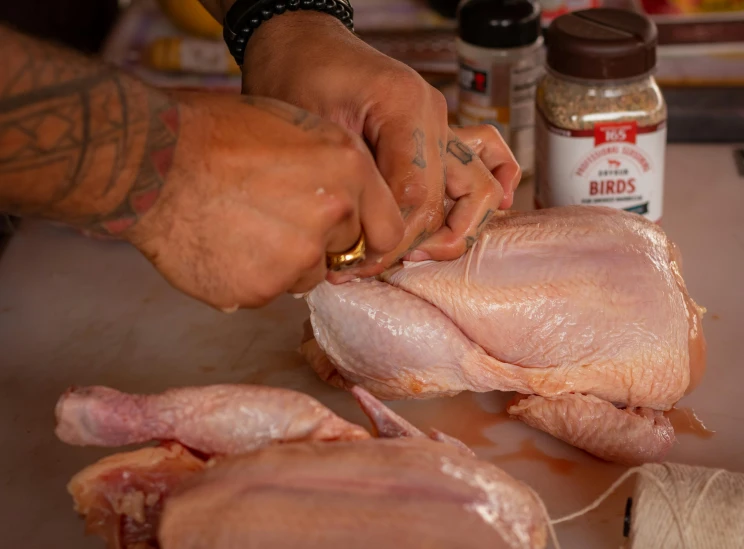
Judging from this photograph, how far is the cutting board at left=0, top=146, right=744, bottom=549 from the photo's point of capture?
144cm

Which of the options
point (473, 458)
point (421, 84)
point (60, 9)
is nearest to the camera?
point (473, 458)

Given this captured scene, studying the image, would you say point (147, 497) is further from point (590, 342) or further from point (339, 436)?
point (590, 342)

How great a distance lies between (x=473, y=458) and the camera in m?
1.16

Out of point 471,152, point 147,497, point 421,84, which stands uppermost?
point 421,84

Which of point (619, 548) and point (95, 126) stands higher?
point (95, 126)

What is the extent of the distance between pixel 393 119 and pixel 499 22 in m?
0.75

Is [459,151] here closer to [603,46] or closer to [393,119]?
[393,119]

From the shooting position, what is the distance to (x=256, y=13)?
5.30 ft

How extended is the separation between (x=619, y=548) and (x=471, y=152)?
0.65 metres

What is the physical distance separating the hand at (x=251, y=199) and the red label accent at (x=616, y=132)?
75 cm

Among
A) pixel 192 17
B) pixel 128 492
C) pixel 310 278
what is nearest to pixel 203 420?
pixel 128 492

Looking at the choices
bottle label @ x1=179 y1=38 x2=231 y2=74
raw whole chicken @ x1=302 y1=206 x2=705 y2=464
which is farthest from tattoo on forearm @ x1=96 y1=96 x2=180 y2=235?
bottle label @ x1=179 y1=38 x2=231 y2=74

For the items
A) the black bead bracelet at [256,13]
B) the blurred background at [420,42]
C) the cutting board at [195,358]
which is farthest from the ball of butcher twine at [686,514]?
the blurred background at [420,42]

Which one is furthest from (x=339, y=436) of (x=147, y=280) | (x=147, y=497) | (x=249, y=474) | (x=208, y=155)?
(x=147, y=280)
